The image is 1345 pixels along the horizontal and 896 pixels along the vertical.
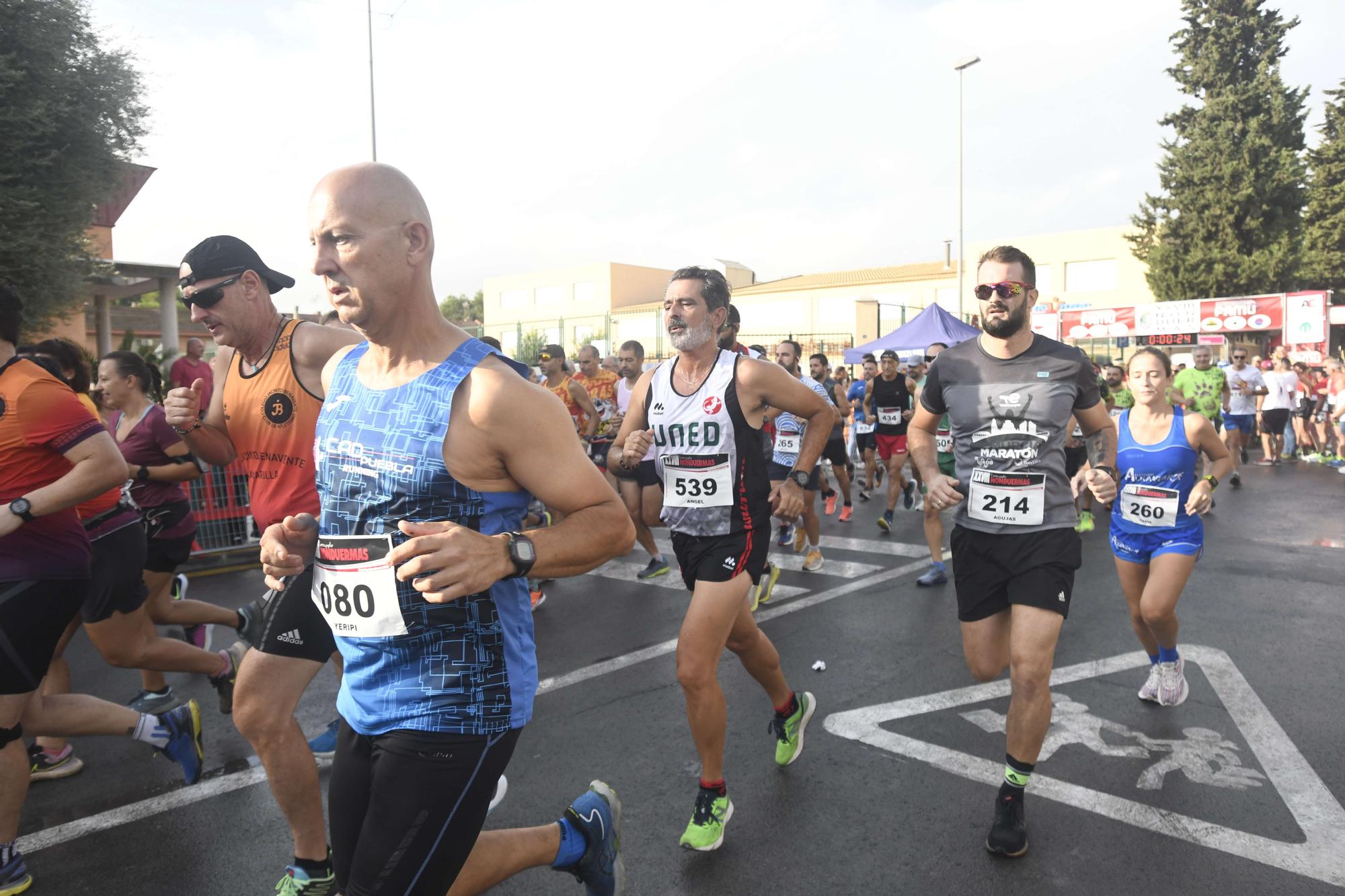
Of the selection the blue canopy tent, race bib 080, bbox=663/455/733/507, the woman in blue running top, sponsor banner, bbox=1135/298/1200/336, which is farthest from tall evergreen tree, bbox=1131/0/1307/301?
race bib 080, bbox=663/455/733/507

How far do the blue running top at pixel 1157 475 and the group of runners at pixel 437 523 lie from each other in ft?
0.05

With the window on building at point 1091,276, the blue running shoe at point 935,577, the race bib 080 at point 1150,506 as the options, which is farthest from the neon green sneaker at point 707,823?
the window on building at point 1091,276

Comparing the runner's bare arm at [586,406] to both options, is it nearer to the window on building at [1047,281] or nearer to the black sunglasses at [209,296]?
the black sunglasses at [209,296]

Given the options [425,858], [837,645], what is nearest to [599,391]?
[837,645]

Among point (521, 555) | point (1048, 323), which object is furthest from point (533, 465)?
point (1048, 323)

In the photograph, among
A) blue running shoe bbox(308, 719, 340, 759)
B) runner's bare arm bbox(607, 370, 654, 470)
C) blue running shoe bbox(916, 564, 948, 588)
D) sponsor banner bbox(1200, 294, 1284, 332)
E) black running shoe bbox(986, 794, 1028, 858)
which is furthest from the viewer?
sponsor banner bbox(1200, 294, 1284, 332)

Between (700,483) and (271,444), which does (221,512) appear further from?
(700,483)

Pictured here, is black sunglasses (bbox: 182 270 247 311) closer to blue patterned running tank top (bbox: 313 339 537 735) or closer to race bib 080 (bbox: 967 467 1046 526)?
blue patterned running tank top (bbox: 313 339 537 735)

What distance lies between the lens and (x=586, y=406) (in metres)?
9.30

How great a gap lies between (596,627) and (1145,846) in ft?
12.5

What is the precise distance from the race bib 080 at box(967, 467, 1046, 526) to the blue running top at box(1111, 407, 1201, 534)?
1360 millimetres

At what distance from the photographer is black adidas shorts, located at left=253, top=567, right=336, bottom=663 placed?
2.85 metres

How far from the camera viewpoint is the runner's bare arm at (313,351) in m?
3.15

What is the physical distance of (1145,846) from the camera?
124 inches
